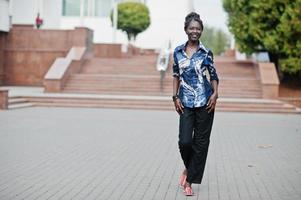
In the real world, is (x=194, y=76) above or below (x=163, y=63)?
above

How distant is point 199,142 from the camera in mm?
5941

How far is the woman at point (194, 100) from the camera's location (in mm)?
5914

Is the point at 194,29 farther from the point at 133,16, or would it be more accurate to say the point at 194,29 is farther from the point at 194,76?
the point at 133,16

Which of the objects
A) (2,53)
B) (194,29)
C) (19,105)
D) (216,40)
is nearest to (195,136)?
(194,29)

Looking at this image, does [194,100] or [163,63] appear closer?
[194,100]

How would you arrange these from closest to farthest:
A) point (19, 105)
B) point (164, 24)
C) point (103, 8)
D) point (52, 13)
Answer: point (19, 105), point (52, 13), point (103, 8), point (164, 24)

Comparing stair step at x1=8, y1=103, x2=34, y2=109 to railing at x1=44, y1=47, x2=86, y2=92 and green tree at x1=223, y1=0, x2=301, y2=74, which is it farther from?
green tree at x1=223, y1=0, x2=301, y2=74

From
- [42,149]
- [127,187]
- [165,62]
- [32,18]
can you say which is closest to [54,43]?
[165,62]

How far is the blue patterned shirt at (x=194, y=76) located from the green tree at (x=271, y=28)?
16.7 m

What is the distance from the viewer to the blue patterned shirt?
5918mm

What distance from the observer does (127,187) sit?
6.33m

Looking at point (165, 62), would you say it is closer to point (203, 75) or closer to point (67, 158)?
point (67, 158)

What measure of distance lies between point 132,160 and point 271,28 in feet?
55.0

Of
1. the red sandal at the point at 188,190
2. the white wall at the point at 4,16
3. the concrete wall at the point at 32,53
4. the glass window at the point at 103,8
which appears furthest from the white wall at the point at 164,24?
the red sandal at the point at 188,190
